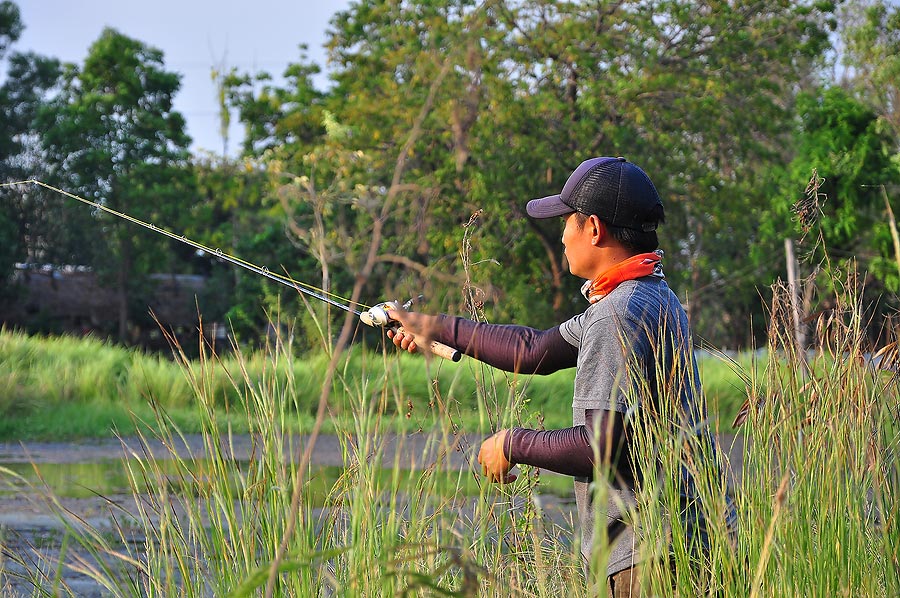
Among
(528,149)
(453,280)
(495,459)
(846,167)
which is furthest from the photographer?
(528,149)

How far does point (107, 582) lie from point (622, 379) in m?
1.13

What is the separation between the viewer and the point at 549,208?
8.85 feet

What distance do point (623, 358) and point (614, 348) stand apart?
9 cm

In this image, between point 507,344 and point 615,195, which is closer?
point 615,195

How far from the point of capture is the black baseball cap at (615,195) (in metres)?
2.51

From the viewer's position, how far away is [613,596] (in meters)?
2.34

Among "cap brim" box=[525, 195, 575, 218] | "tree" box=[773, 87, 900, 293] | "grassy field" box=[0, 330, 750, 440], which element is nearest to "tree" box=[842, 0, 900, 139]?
"tree" box=[773, 87, 900, 293]

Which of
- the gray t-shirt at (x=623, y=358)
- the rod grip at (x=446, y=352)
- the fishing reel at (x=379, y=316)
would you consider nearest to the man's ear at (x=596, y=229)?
the gray t-shirt at (x=623, y=358)

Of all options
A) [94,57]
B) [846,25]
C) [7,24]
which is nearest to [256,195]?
[94,57]

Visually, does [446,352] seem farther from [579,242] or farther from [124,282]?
[124,282]

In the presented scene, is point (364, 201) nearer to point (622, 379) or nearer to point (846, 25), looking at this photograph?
point (622, 379)

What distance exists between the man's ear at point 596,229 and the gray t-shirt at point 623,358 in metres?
0.12

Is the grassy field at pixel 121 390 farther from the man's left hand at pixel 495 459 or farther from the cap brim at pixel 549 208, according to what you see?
the man's left hand at pixel 495 459

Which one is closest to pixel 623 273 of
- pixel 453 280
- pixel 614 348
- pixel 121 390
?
pixel 614 348
